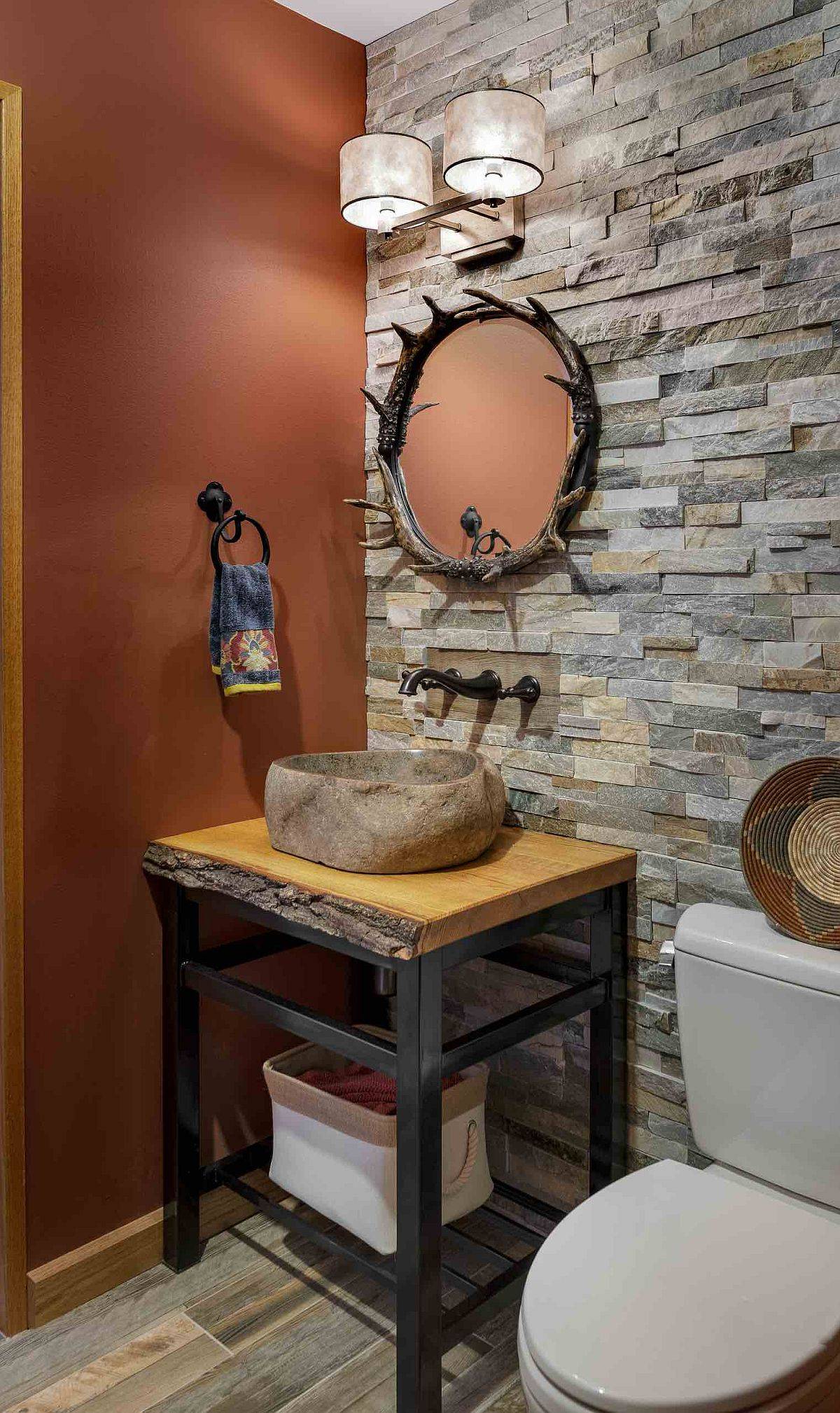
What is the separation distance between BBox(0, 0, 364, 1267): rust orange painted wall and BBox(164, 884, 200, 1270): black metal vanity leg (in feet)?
0.11

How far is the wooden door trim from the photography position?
1.69m

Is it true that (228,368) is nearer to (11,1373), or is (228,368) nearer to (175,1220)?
(175,1220)

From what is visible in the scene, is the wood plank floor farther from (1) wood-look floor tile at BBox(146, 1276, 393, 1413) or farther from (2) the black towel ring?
(2) the black towel ring

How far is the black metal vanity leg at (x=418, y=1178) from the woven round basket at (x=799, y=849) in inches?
20.8

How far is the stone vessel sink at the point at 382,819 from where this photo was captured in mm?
1614

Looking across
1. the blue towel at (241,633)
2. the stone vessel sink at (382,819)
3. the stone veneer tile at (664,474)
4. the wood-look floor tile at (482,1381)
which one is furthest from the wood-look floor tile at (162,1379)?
the blue towel at (241,633)

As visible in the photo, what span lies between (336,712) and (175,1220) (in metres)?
1.10

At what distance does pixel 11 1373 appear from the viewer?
168 centimetres

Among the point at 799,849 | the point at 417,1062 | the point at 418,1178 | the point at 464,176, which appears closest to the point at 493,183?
the point at 464,176

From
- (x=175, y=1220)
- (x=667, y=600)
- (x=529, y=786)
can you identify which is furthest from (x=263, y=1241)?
(x=667, y=600)

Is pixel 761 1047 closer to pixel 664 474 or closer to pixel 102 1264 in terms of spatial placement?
pixel 664 474

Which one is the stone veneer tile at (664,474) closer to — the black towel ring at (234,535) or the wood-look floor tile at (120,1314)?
the black towel ring at (234,535)

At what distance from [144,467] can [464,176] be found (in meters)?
0.84

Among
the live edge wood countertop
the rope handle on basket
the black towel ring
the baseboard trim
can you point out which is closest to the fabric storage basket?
the rope handle on basket
